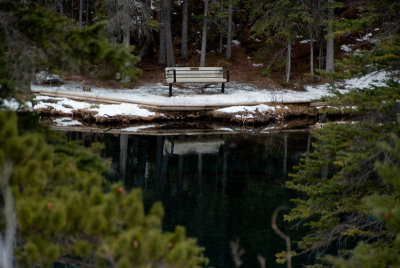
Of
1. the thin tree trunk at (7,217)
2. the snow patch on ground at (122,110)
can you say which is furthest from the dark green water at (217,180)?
the thin tree trunk at (7,217)

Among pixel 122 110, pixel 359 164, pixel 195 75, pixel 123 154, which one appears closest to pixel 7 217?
pixel 359 164

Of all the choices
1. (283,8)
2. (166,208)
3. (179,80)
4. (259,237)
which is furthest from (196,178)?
(283,8)

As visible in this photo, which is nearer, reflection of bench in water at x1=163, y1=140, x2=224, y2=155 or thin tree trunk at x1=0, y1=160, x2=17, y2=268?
thin tree trunk at x1=0, y1=160, x2=17, y2=268

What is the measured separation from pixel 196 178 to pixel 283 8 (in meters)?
13.0

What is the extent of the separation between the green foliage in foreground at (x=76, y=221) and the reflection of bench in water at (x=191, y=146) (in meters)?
12.1

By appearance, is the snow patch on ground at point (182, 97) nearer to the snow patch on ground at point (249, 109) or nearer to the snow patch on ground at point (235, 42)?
the snow patch on ground at point (249, 109)

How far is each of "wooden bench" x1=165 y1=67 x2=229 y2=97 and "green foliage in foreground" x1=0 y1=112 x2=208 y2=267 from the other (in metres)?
18.1

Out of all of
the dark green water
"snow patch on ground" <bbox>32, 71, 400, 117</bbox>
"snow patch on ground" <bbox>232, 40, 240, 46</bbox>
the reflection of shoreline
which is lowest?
the dark green water

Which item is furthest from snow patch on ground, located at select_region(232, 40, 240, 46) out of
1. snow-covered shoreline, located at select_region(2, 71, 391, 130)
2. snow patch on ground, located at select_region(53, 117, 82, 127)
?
snow patch on ground, located at select_region(53, 117, 82, 127)

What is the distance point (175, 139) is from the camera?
17.3 m

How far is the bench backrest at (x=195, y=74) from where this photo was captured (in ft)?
70.9

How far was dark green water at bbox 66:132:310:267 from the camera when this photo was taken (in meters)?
9.70

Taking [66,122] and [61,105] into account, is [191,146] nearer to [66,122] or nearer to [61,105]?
[66,122]

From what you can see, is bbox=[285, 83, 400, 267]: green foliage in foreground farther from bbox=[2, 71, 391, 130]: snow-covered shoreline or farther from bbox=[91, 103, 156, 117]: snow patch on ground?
bbox=[91, 103, 156, 117]: snow patch on ground
